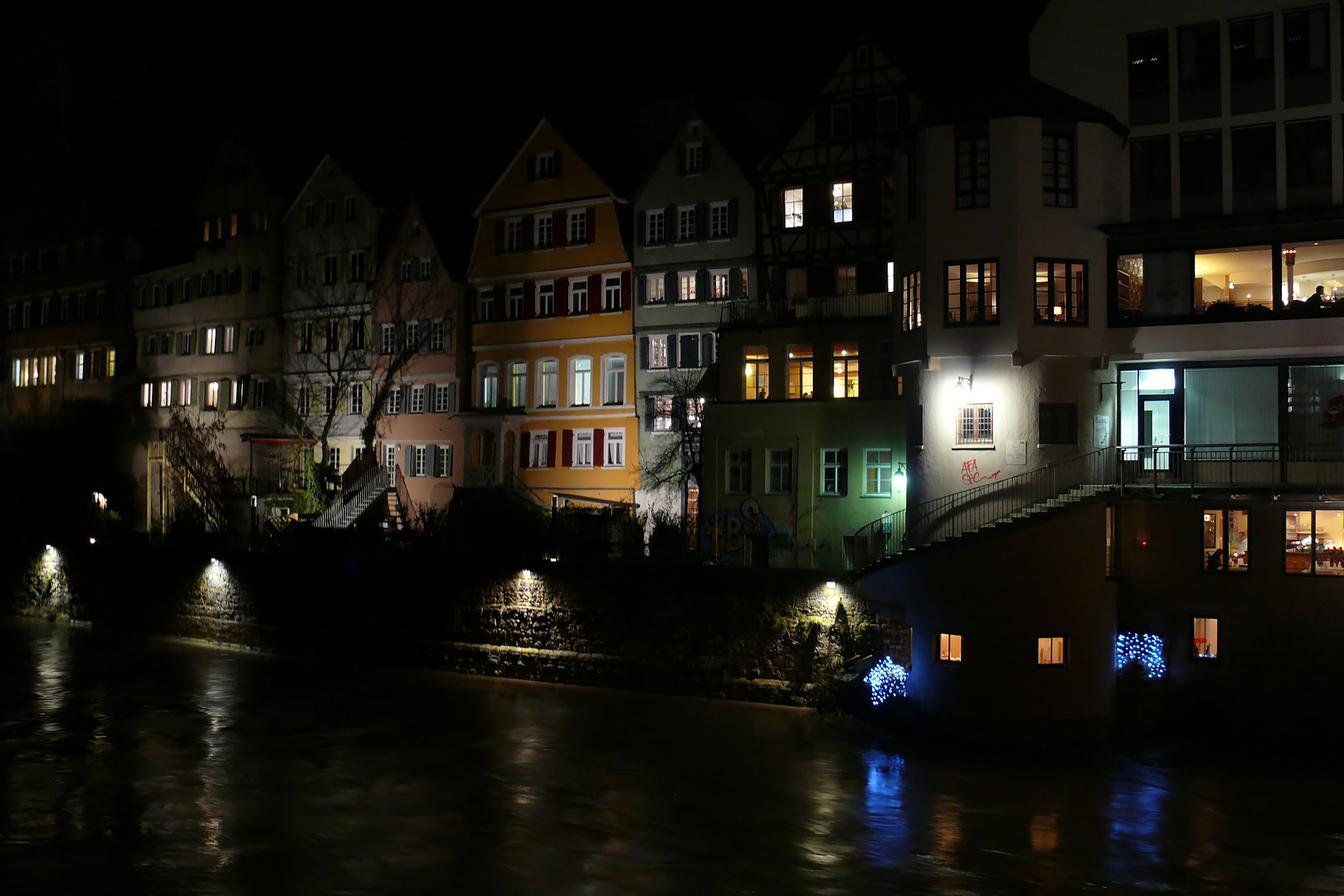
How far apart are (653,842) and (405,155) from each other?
41716mm

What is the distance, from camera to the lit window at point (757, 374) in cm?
4006

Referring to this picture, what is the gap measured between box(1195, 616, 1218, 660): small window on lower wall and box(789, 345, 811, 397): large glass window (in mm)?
13515

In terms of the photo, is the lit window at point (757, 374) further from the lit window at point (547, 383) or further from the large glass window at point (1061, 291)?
the lit window at point (547, 383)

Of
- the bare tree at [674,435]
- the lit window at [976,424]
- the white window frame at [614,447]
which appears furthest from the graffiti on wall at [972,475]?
the white window frame at [614,447]

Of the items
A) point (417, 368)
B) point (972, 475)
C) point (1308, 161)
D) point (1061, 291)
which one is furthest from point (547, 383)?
point (1308, 161)

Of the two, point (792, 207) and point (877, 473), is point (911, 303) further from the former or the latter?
point (792, 207)

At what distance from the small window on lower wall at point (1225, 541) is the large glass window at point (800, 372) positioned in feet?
42.6

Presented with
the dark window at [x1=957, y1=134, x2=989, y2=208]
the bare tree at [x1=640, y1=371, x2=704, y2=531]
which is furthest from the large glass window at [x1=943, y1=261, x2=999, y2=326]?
the bare tree at [x1=640, y1=371, x2=704, y2=531]

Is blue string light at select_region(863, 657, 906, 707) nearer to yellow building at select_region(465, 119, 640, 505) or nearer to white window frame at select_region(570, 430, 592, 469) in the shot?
yellow building at select_region(465, 119, 640, 505)

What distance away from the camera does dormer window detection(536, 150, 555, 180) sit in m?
49.0

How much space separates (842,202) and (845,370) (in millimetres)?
5654

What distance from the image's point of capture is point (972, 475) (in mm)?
32281

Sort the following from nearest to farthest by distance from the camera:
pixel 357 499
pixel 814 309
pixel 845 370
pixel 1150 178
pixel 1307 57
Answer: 1. pixel 1307 57
2. pixel 1150 178
3. pixel 845 370
4. pixel 814 309
5. pixel 357 499

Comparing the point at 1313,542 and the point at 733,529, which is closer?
the point at 1313,542
